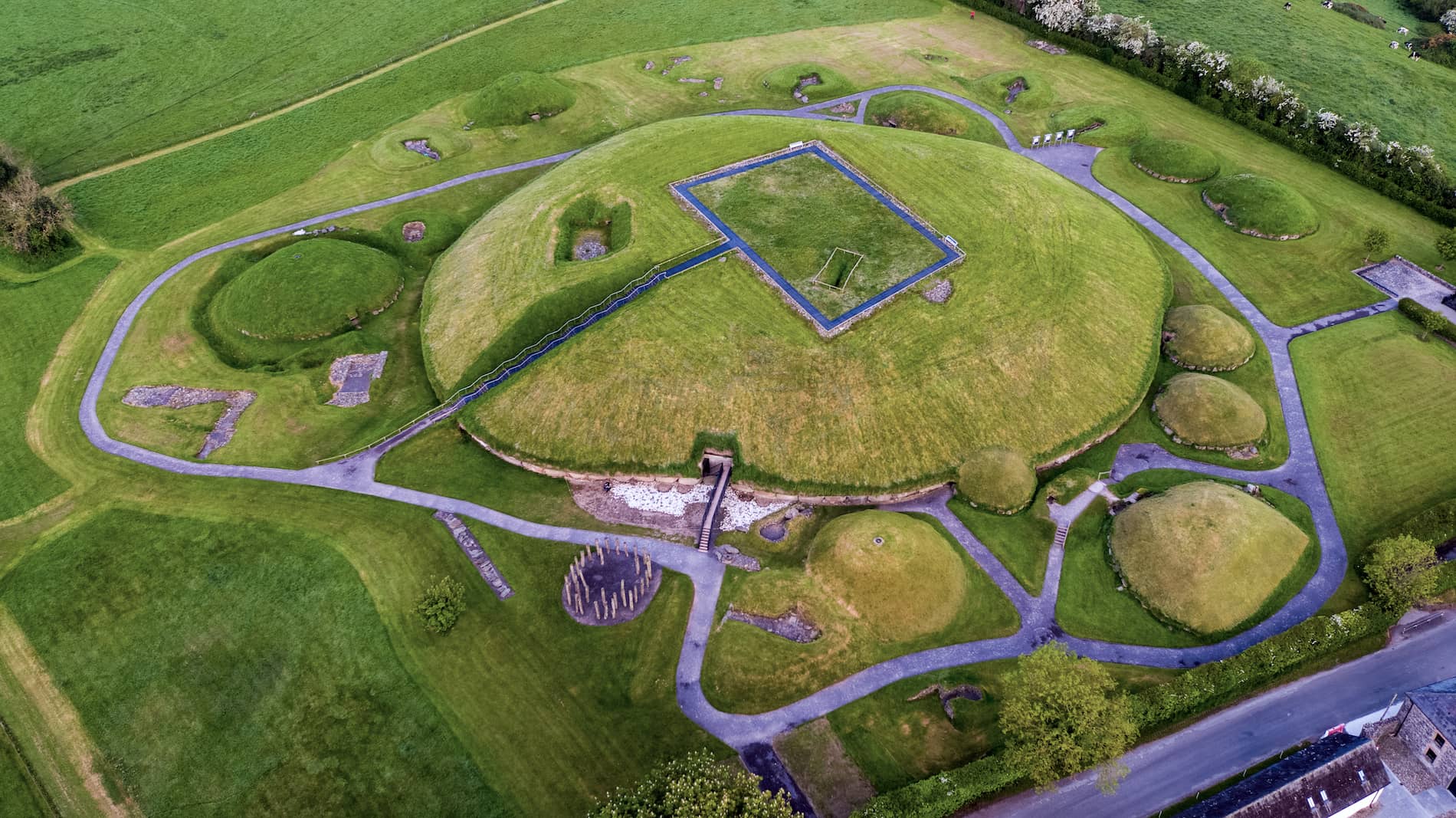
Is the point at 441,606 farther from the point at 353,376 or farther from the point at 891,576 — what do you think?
the point at 891,576

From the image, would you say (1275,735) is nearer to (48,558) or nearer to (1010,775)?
(1010,775)

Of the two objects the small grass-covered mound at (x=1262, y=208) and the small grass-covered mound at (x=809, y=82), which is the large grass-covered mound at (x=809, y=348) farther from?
the small grass-covered mound at (x=809, y=82)

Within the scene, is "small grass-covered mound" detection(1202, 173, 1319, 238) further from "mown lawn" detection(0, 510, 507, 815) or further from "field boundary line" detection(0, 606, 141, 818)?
"field boundary line" detection(0, 606, 141, 818)

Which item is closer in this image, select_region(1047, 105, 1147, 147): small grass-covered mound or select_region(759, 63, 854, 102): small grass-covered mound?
select_region(1047, 105, 1147, 147): small grass-covered mound

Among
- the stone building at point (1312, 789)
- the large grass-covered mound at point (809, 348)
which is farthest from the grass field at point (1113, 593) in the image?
the stone building at point (1312, 789)

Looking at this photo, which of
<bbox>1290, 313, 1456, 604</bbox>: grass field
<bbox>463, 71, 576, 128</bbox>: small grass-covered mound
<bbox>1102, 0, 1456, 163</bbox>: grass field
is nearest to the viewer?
<bbox>1290, 313, 1456, 604</bbox>: grass field

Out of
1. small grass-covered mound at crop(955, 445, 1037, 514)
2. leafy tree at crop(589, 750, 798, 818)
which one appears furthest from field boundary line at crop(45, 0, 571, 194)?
small grass-covered mound at crop(955, 445, 1037, 514)
